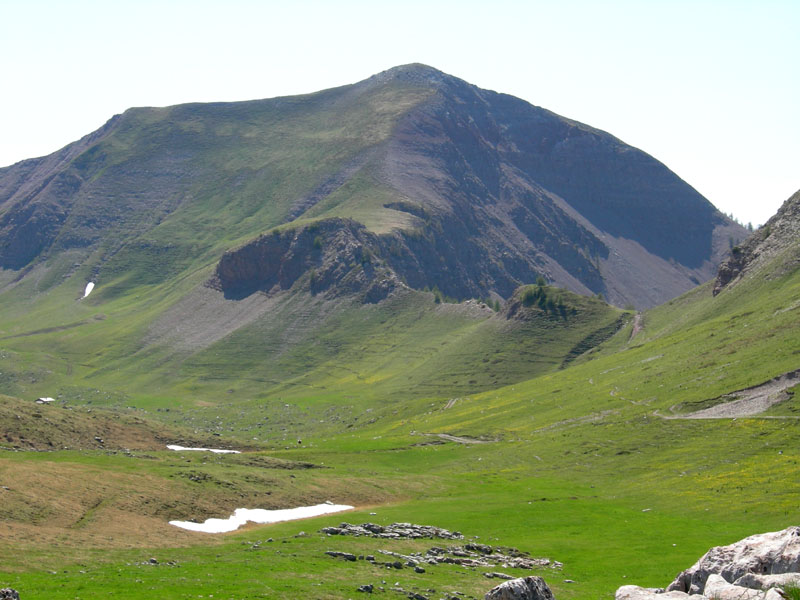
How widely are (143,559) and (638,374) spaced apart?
133 m

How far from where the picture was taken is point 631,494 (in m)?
105

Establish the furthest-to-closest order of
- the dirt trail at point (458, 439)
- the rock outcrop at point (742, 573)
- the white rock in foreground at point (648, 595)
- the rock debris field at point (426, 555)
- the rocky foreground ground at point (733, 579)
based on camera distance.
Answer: the dirt trail at point (458, 439), the rock debris field at point (426, 555), the white rock in foreground at point (648, 595), the rock outcrop at point (742, 573), the rocky foreground ground at point (733, 579)

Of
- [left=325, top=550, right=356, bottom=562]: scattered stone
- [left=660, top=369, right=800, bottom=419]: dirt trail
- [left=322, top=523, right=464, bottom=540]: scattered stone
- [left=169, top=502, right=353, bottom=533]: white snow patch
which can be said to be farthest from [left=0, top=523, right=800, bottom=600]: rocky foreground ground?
[left=660, top=369, right=800, bottom=419]: dirt trail

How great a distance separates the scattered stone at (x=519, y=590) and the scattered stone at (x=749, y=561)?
5864 millimetres

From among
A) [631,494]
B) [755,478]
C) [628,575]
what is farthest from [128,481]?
[755,478]

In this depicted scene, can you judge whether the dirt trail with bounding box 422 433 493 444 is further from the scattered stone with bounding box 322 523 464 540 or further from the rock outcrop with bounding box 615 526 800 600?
the rock outcrop with bounding box 615 526 800 600

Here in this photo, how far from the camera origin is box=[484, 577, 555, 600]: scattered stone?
130 ft

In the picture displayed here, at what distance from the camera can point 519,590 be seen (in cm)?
3988

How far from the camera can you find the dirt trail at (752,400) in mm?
131375

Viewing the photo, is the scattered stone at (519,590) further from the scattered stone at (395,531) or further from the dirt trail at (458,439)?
the dirt trail at (458,439)

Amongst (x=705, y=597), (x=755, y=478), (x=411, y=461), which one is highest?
(x=705, y=597)

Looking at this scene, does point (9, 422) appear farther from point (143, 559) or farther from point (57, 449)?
point (143, 559)

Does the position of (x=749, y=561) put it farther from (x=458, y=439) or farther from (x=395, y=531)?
(x=458, y=439)

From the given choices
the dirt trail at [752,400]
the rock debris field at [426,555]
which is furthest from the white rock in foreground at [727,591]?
the dirt trail at [752,400]
